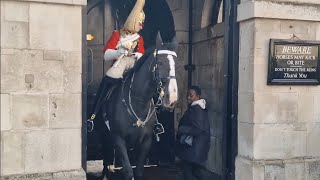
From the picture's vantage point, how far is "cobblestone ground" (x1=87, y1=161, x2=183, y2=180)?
8500mm

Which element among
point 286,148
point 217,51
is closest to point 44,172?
point 286,148

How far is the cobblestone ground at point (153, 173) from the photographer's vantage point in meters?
8.50

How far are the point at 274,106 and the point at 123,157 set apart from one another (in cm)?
257

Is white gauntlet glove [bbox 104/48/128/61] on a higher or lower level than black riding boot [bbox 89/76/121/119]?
higher

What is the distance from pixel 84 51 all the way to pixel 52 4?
77 centimetres

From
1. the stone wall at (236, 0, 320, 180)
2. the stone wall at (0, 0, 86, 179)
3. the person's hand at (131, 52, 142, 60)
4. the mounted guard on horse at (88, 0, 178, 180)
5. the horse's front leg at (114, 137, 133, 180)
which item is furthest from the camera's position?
the person's hand at (131, 52, 142, 60)

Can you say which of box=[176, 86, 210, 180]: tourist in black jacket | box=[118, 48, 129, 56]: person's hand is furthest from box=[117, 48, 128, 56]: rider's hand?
box=[176, 86, 210, 180]: tourist in black jacket

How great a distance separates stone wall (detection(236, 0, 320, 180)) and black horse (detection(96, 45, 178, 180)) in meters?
1.47

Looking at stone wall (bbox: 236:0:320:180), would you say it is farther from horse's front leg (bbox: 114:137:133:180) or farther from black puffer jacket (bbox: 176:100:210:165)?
horse's front leg (bbox: 114:137:133:180)

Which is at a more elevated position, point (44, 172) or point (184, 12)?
point (184, 12)

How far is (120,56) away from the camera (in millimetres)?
6879

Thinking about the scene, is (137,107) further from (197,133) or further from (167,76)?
(197,133)

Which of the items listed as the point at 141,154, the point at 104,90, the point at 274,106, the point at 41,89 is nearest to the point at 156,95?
the point at 141,154

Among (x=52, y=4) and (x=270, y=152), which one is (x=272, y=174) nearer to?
(x=270, y=152)
